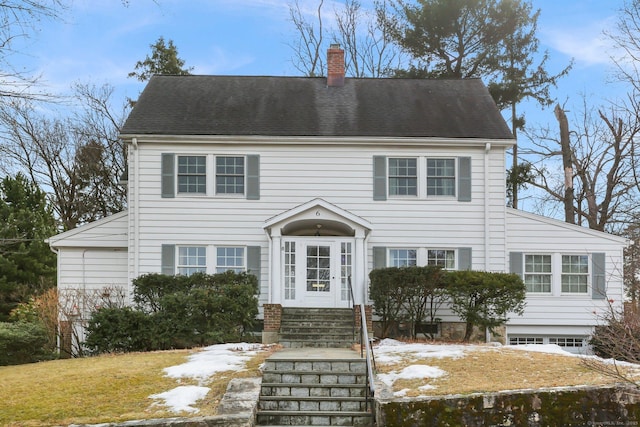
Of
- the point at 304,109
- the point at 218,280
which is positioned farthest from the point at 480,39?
the point at 218,280

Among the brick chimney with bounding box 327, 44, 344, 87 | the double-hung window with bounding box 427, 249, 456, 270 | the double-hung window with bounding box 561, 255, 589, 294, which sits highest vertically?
the brick chimney with bounding box 327, 44, 344, 87

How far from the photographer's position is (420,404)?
892 cm

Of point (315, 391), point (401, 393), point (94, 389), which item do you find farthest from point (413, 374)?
point (94, 389)

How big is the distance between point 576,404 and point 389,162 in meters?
9.92

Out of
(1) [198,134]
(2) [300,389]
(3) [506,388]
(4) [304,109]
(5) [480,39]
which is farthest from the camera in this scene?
(5) [480,39]

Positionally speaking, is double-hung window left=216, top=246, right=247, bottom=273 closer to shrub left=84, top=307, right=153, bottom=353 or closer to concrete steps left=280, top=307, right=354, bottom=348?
concrete steps left=280, top=307, right=354, bottom=348

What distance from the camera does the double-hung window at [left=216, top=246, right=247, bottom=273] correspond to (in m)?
17.7

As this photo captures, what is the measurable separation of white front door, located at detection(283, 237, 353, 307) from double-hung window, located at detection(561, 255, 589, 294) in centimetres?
603

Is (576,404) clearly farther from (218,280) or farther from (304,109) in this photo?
(304,109)

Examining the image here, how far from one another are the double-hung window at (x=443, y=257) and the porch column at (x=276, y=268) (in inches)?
159

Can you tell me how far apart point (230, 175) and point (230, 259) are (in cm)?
217

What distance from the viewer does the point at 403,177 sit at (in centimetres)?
1811

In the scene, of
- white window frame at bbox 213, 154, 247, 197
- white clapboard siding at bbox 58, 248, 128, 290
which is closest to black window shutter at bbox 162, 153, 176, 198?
white window frame at bbox 213, 154, 247, 197

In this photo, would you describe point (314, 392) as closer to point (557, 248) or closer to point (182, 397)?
point (182, 397)
